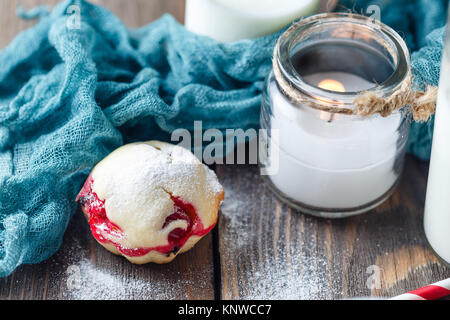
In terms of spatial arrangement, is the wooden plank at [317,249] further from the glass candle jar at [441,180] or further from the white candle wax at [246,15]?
the white candle wax at [246,15]

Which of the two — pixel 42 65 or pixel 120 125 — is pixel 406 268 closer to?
pixel 120 125

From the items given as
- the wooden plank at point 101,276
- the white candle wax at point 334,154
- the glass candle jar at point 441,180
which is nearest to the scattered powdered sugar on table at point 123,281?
the wooden plank at point 101,276

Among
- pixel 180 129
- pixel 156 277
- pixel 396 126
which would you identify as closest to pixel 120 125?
pixel 180 129

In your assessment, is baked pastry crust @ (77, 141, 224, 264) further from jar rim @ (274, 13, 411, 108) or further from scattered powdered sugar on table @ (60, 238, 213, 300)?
jar rim @ (274, 13, 411, 108)

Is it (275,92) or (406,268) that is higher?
(275,92)
